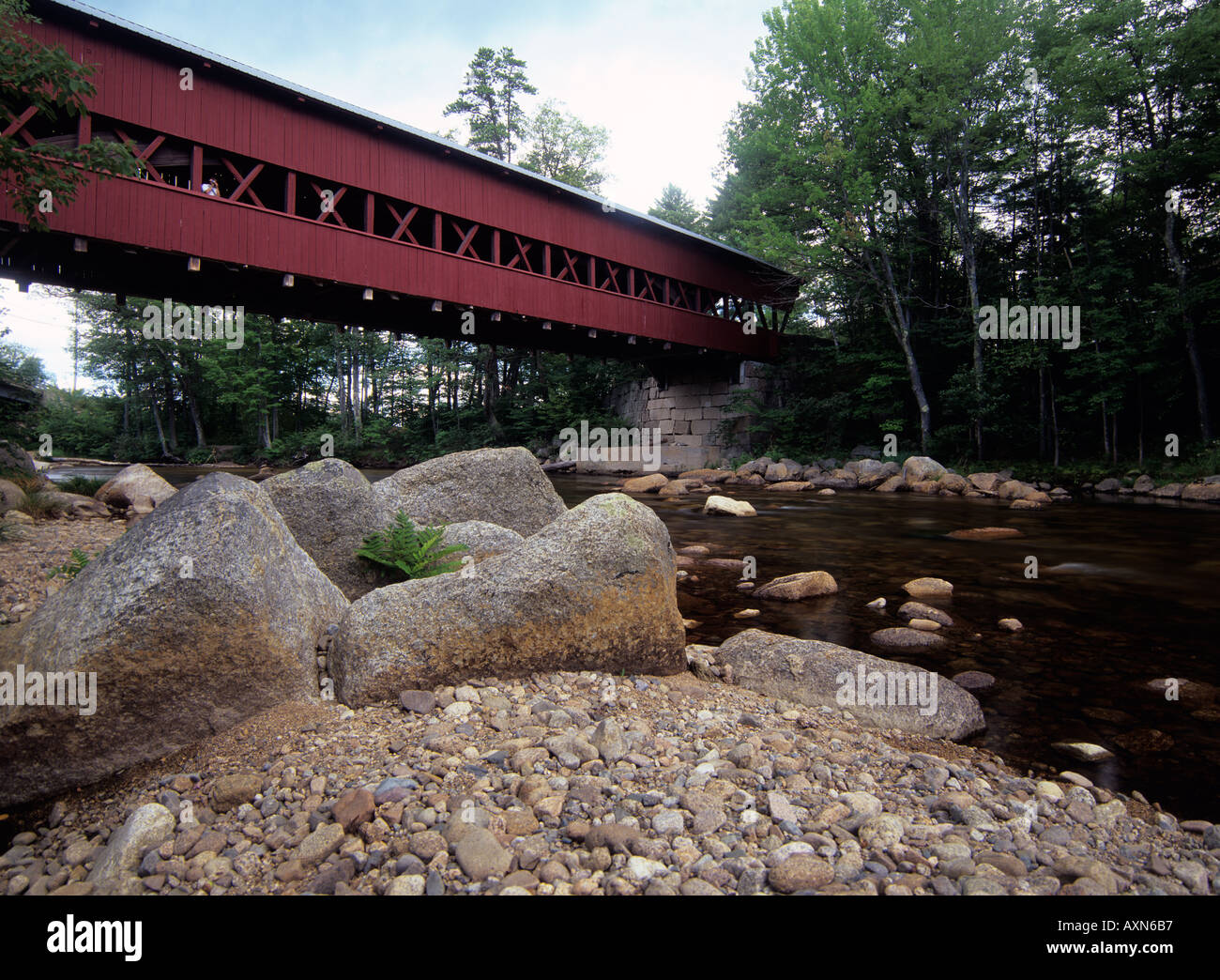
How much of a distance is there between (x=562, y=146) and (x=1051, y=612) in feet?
107

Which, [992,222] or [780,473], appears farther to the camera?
[992,222]

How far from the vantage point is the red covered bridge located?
10312mm

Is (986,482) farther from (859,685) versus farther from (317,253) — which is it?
(317,253)

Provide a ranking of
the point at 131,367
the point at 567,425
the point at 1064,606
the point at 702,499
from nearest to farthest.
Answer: the point at 1064,606 < the point at 702,499 < the point at 567,425 < the point at 131,367

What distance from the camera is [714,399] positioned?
2441cm

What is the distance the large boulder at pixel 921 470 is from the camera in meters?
16.8

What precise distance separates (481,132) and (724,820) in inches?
1343

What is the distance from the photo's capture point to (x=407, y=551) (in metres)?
4.39

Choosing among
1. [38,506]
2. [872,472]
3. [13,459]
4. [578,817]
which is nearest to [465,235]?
[13,459]

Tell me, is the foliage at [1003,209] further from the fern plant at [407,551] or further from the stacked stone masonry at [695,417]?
the fern plant at [407,551]

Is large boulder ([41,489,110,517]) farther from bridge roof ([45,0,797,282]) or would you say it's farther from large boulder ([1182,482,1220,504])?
large boulder ([1182,482,1220,504])

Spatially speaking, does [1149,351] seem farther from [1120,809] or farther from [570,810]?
[570,810]
